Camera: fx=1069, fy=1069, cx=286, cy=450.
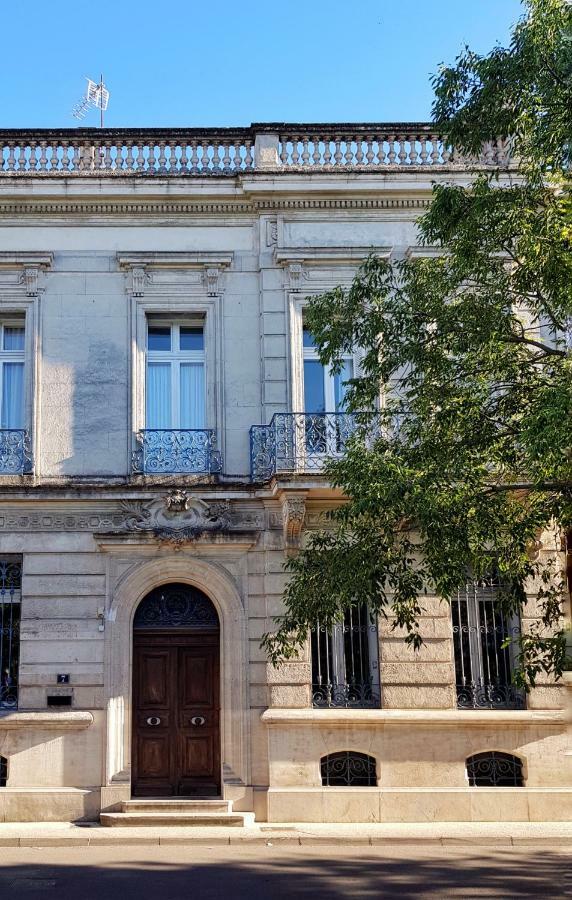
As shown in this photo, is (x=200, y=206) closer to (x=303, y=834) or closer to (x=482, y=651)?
(x=482, y=651)

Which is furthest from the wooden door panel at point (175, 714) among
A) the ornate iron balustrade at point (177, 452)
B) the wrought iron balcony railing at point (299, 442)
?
the wrought iron balcony railing at point (299, 442)

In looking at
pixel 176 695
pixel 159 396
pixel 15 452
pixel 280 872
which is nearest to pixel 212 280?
pixel 159 396

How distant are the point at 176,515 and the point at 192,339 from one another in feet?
9.59

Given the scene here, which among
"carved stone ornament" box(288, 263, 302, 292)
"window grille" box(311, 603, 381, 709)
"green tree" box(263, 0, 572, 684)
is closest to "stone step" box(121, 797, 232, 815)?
"window grille" box(311, 603, 381, 709)

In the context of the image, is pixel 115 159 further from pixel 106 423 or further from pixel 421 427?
pixel 421 427

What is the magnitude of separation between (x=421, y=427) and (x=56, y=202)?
8.22m

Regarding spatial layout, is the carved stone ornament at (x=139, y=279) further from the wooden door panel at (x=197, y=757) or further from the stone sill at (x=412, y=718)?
the wooden door panel at (x=197, y=757)

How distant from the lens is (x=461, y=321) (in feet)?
36.4

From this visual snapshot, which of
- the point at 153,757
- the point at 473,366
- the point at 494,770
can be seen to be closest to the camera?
the point at 473,366

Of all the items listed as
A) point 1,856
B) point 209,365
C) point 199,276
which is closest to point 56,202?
point 199,276

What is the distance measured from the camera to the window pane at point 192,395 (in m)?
16.5

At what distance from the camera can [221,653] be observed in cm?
1554

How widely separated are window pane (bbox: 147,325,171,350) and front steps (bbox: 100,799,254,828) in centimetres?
678

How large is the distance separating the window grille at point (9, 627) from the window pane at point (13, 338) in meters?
3.31
